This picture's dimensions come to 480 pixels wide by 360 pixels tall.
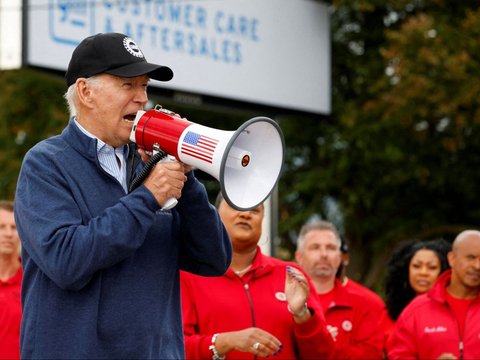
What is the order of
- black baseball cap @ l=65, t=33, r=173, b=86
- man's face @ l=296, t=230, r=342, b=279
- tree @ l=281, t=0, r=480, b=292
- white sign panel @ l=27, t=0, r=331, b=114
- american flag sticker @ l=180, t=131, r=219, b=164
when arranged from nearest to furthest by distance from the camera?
1. american flag sticker @ l=180, t=131, r=219, b=164
2. black baseball cap @ l=65, t=33, r=173, b=86
3. man's face @ l=296, t=230, r=342, b=279
4. white sign panel @ l=27, t=0, r=331, b=114
5. tree @ l=281, t=0, r=480, b=292

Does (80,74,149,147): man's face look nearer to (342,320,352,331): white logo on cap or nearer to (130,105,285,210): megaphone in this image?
(130,105,285,210): megaphone

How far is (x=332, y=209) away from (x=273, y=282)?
339 inches

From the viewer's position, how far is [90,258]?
306 centimetres

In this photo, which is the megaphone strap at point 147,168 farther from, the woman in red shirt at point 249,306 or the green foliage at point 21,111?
the green foliage at point 21,111

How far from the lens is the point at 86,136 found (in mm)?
3354

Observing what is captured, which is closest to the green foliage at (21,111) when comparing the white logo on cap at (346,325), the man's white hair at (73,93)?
the white logo on cap at (346,325)

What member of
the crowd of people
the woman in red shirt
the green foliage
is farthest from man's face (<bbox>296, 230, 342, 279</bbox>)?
the green foliage

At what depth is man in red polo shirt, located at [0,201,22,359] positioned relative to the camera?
19.2ft

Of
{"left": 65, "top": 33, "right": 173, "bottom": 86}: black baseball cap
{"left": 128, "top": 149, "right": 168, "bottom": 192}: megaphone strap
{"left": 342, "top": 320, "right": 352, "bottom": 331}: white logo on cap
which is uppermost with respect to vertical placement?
{"left": 65, "top": 33, "right": 173, "bottom": 86}: black baseball cap

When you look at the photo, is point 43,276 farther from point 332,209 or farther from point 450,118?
point 332,209

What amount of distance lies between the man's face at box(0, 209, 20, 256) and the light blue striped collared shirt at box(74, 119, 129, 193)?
313cm

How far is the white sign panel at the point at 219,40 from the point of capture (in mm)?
8156

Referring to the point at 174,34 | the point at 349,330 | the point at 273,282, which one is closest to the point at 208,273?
the point at 273,282

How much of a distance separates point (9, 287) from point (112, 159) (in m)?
3.05
